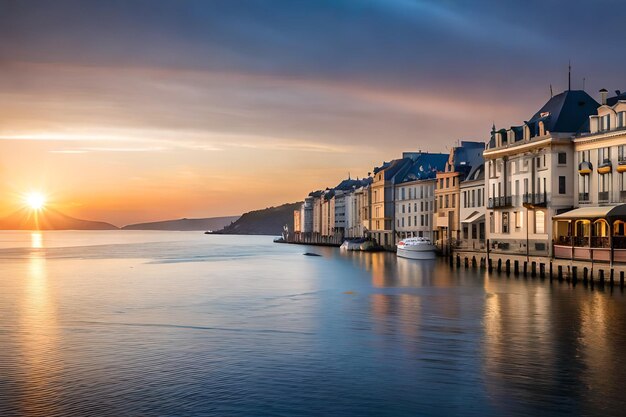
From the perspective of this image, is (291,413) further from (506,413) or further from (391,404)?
(506,413)

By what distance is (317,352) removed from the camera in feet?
116

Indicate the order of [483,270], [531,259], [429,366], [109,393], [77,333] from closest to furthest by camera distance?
[109,393], [429,366], [77,333], [531,259], [483,270]

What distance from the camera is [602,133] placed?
7175 cm

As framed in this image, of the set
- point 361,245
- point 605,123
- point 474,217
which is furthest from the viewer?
point 361,245

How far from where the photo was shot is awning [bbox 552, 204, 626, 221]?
63.9 meters

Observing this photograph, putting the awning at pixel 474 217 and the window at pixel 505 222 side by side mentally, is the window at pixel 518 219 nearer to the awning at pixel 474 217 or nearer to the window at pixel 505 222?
the window at pixel 505 222

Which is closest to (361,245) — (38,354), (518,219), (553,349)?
(518,219)

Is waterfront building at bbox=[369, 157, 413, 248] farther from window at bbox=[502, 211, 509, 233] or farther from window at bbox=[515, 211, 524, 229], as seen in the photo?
window at bbox=[515, 211, 524, 229]

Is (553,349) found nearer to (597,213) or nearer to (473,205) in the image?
(597,213)

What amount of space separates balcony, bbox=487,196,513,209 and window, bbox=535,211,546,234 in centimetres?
599

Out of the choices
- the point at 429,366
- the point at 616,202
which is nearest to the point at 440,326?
the point at 429,366

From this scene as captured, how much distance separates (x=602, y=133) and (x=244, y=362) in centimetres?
5213

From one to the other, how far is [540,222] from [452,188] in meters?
50.9

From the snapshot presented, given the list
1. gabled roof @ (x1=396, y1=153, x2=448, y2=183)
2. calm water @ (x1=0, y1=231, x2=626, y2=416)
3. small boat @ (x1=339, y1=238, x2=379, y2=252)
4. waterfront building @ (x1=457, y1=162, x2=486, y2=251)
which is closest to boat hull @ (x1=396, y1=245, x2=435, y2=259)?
waterfront building @ (x1=457, y1=162, x2=486, y2=251)
